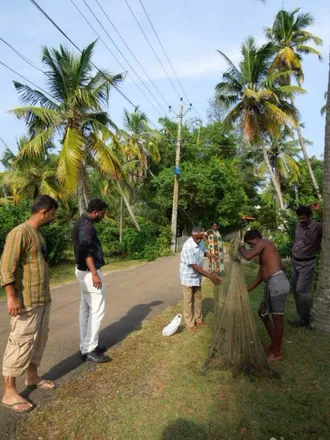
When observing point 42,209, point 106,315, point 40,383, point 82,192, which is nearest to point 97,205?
point 42,209

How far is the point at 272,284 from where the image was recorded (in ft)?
13.5

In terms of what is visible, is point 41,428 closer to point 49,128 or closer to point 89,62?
point 49,128

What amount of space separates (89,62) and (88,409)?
42.3ft

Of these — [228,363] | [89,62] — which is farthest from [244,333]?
[89,62]

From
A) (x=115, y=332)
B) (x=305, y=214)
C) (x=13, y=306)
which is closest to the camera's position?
(x=13, y=306)

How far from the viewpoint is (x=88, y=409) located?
315 centimetres

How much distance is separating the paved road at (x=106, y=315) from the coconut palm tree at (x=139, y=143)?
1216 cm

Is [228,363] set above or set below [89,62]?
below

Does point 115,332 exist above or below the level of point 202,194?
below

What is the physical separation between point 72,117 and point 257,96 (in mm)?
10138

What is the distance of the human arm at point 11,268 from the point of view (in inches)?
117

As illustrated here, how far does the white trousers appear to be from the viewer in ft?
13.4

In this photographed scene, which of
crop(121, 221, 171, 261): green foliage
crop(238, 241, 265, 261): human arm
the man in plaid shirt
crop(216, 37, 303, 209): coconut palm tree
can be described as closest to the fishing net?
crop(238, 241, 265, 261): human arm

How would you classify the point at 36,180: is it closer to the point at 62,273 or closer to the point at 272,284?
the point at 62,273
